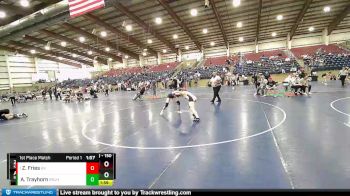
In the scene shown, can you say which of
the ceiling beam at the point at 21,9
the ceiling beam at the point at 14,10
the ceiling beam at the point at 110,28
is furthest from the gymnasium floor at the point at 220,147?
the ceiling beam at the point at 110,28

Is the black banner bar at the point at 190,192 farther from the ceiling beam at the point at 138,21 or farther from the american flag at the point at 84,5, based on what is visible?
the ceiling beam at the point at 138,21

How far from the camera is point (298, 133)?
686 cm

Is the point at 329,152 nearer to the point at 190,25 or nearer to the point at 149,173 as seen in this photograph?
the point at 149,173

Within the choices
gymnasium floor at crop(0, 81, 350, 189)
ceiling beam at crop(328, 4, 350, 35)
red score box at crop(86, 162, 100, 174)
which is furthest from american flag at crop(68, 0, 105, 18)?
ceiling beam at crop(328, 4, 350, 35)

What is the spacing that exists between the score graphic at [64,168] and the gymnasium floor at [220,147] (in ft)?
7.96

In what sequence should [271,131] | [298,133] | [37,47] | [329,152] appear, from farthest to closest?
[37,47], [271,131], [298,133], [329,152]

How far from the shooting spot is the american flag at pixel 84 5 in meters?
13.2

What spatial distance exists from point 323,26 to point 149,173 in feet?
144

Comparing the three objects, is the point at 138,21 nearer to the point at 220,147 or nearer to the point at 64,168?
the point at 220,147

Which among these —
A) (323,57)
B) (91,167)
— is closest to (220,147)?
(91,167)

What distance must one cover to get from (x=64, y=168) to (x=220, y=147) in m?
4.74

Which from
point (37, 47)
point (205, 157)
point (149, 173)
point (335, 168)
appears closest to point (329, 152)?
point (335, 168)

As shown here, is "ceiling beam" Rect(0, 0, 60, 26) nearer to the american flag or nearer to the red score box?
the american flag

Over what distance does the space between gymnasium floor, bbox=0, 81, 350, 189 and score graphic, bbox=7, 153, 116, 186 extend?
243 cm
